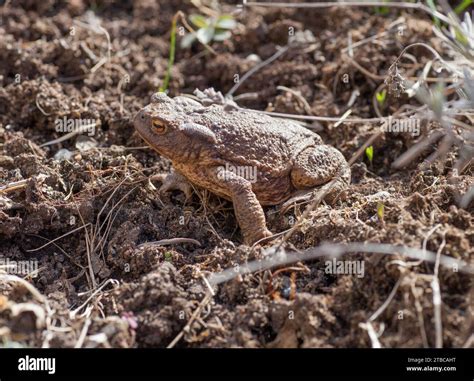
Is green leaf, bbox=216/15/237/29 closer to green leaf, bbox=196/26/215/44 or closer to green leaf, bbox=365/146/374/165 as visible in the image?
green leaf, bbox=196/26/215/44

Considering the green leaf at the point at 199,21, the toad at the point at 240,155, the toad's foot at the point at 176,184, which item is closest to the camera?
the toad at the point at 240,155

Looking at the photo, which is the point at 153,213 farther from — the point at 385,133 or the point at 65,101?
the point at 385,133

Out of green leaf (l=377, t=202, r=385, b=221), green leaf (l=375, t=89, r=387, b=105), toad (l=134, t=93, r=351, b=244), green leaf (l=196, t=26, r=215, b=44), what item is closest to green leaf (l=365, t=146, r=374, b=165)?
toad (l=134, t=93, r=351, b=244)

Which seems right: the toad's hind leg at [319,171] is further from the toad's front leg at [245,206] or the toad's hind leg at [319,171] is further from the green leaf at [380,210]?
the green leaf at [380,210]

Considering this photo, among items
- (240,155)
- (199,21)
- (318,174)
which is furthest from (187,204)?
(199,21)

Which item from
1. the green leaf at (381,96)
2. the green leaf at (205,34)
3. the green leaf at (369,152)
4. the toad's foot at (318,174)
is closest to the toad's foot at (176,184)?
the toad's foot at (318,174)

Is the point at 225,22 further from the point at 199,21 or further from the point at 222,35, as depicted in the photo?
the point at 199,21

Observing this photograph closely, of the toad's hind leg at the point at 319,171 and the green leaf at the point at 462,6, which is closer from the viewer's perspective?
the toad's hind leg at the point at 319,171
